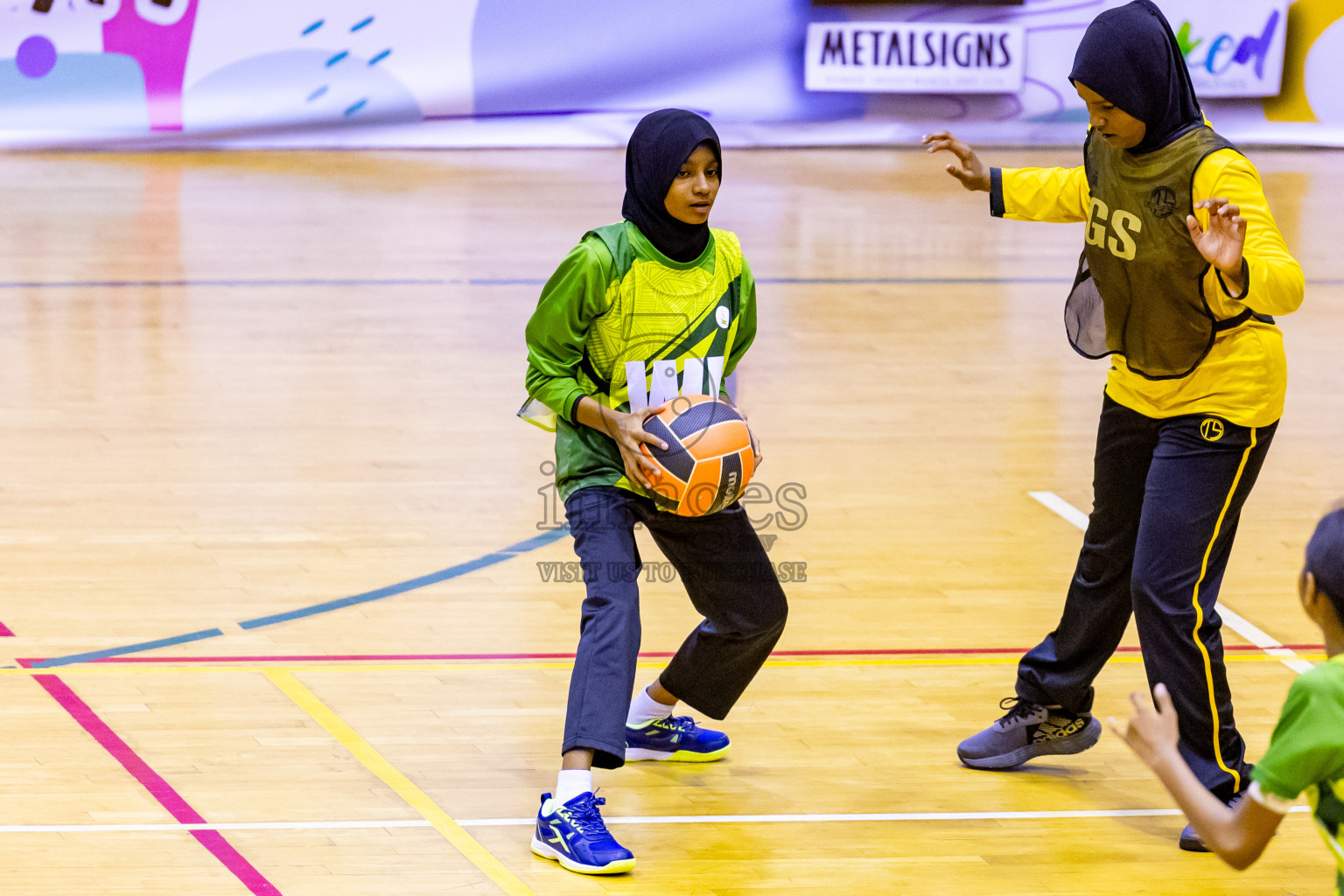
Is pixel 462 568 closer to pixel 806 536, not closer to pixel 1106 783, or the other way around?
pixel 806 536

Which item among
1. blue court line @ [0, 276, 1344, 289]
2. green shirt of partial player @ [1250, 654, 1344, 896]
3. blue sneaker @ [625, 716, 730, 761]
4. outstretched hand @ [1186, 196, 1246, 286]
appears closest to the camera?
green shirt of partial player @ [1250, 654, 1344, 896]

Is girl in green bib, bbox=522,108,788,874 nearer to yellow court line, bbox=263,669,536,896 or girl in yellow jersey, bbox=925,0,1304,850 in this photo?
yellow court line, bbox=263,669,536,896

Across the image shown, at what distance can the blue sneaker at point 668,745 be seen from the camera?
13.1ft

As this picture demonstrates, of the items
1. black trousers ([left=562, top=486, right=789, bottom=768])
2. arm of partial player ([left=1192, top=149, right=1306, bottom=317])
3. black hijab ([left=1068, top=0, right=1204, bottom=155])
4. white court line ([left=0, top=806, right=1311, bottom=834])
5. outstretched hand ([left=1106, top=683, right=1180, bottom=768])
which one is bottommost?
white court line ([left=0, top=806, right=1311, bottom=834])

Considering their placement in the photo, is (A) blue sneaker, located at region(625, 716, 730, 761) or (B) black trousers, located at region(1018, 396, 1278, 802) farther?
(A) blue sneaker, located at region(625, 716, 730, 761)

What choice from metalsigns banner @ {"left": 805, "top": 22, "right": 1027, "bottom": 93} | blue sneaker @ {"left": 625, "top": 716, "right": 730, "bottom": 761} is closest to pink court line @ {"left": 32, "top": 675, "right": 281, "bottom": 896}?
blue sneaker @ {"left": 625, "top": 716, "right": 730, "bottom": 761}

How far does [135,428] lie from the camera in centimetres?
669

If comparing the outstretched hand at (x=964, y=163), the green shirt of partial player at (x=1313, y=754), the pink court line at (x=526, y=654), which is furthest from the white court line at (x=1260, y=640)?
the green shirt of partial player at (x=1313, y=754)

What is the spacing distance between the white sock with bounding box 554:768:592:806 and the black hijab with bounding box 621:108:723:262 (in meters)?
1.16

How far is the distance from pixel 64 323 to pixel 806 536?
467cm

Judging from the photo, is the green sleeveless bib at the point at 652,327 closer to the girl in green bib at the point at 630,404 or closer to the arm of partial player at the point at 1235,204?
the girl in green bib at the point at 630,404

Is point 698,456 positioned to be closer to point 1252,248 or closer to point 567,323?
point 567,323

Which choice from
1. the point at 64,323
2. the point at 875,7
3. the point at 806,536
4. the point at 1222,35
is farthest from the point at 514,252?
the point at 1222,35

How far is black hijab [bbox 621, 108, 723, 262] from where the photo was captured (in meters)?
3.43
